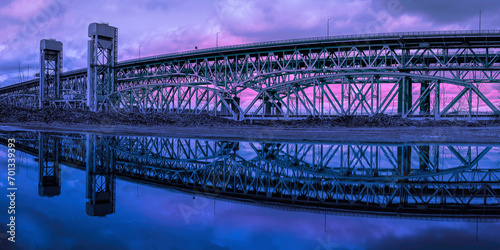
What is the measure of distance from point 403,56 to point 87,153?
36946 millimetres

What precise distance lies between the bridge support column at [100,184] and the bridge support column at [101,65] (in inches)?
1716

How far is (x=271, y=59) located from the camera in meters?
44.9

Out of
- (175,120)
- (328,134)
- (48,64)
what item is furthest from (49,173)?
(48,64)

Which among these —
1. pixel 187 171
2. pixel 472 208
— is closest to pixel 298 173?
pixel 187 171

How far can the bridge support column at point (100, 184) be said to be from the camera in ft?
16.7

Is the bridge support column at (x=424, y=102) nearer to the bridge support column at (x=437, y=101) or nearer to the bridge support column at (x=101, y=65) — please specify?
the bridge support column at (x=437, y=101)

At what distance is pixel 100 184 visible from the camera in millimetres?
6988

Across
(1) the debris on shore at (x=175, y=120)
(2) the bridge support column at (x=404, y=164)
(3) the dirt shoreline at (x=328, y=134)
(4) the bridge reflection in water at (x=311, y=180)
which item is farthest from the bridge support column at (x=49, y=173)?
(1) the debris on shore at (x=175, y=120)

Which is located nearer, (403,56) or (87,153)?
(87,153)

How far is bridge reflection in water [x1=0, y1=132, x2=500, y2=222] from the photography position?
5934 mm

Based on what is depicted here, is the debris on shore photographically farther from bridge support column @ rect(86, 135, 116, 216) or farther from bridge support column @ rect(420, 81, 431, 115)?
bridge support column @ rect(86, 135, 116, 216)

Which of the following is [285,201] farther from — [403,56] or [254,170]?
[403,56]

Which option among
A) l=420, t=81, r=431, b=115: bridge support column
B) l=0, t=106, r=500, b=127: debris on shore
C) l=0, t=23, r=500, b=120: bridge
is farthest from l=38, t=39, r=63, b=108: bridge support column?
l=420, t=81, r=431, b=115: bridge support column

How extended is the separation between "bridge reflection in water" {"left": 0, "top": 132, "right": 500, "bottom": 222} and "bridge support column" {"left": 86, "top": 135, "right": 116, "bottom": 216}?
0.06 ft
